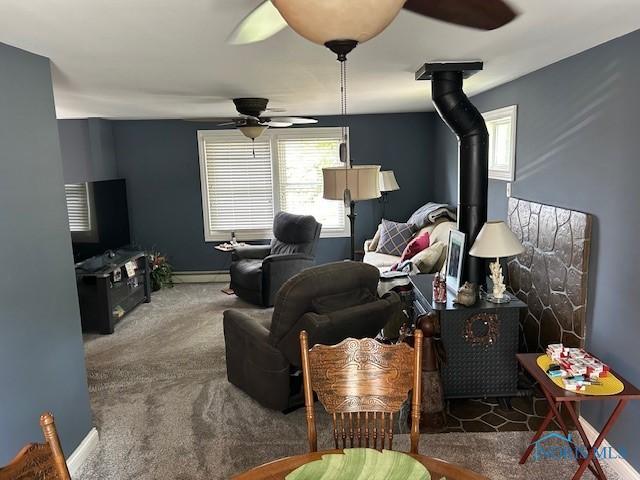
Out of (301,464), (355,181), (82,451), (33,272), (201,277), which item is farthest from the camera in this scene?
(201,277)

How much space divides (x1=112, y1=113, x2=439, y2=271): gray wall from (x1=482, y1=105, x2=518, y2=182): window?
6.79 feet

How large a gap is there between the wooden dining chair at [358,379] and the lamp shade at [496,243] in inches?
51.7

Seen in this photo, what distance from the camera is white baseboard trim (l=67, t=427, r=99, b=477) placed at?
2.72 meters

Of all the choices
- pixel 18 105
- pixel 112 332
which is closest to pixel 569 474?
pixel 18 105

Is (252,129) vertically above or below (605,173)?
above

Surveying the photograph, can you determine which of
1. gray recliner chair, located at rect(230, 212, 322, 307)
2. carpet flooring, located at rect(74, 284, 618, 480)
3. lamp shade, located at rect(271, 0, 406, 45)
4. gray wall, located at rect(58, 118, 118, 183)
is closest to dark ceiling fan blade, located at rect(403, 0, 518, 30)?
lamp shade, located at rect(271, 0, 406, 45)

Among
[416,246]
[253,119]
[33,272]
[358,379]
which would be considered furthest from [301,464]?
[416,246]

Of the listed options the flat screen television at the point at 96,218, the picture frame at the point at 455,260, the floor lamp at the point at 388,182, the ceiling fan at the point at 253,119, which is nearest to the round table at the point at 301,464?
the picture frame at the point at 455,260

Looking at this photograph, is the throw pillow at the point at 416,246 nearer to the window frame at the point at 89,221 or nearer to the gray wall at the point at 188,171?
the gray wall at the point at 188,171

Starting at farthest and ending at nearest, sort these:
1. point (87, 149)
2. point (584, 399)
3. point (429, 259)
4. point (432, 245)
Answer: point (87, 149)
point (432, 245)
point (429, 259)
point (584, 399)

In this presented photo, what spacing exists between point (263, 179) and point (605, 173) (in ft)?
15.8

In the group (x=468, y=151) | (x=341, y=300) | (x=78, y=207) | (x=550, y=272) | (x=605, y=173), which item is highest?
(x=468, y=151)

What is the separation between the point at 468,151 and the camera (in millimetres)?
3359

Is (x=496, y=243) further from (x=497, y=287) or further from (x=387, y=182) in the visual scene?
(x=387, y=182)
